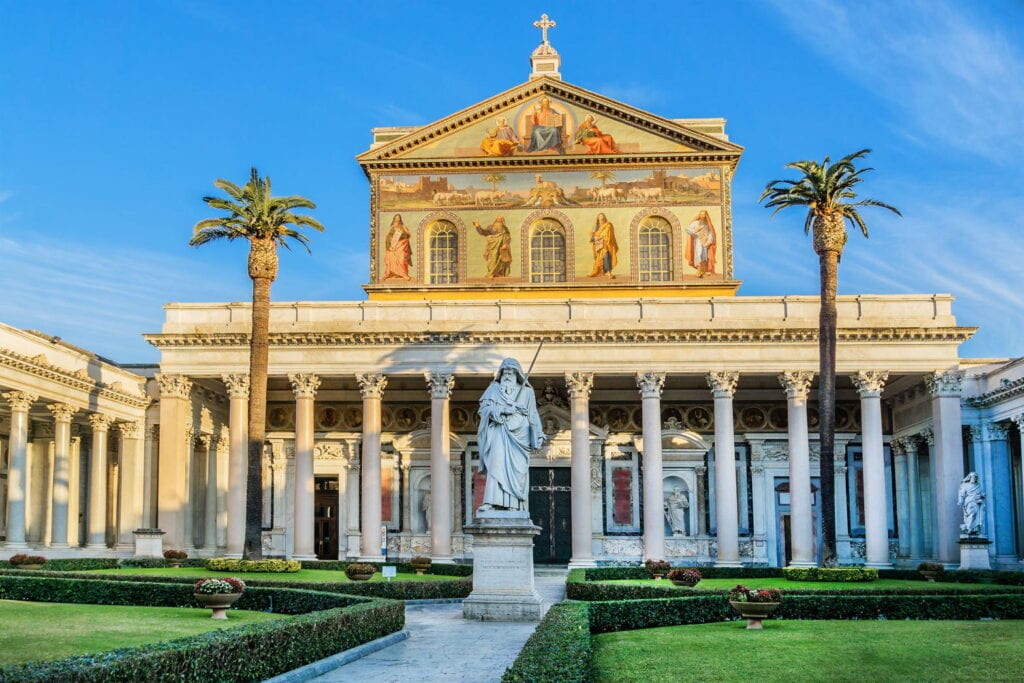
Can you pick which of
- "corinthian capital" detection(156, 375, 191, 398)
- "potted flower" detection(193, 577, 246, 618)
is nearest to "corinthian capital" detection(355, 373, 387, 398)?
"corinthian capital" detection(156, 375, 191, 398)

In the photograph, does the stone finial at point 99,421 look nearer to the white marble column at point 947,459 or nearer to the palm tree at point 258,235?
the palm tree at point 258,235

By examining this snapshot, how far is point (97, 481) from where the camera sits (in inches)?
1713

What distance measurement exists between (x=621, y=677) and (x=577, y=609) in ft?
16.6

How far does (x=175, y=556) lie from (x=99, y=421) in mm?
7177

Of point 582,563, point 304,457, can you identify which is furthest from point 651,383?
point 304,457

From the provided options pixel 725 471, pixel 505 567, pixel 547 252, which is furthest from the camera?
pixel 547 252

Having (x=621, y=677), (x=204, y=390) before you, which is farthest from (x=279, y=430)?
(x=621, y=677)

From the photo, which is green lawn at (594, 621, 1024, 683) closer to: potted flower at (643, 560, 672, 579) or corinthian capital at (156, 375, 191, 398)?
A: potted flower at (643, 560, 672, 579)

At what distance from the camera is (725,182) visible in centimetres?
4709

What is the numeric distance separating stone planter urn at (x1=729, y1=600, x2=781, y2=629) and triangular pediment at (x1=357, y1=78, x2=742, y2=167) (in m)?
29.4

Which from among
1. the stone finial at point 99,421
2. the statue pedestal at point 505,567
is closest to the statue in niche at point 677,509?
the stone finial at point 99,421

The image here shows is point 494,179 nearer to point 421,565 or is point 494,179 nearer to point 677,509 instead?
point 677,509

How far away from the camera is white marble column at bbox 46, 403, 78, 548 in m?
40.4

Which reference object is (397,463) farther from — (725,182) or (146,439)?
(725,182)
